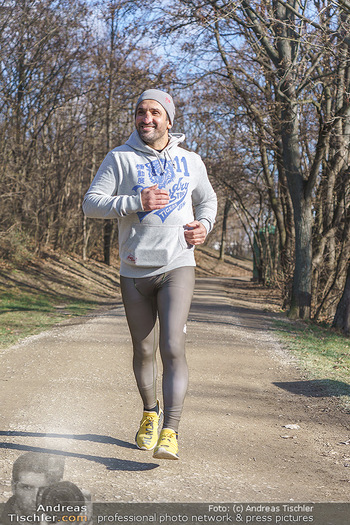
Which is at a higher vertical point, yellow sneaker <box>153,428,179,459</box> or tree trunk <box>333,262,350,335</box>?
tree trunk <box>333,262,350,335</box>

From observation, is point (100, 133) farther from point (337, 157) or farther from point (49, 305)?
point (337, 157)

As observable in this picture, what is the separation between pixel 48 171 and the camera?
23.3 metres

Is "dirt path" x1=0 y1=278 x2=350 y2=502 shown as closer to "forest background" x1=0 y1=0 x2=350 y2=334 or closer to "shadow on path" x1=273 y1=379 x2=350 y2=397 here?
"shadow on path" x1=273 y1=379 x2=350 y2=397

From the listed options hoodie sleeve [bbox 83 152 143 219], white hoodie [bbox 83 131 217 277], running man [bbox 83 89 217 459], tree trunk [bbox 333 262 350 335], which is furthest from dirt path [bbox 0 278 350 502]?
tree trunk [bbox 333 262 350 335]

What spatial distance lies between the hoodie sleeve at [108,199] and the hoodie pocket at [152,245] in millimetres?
172

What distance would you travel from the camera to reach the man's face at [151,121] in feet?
12.8

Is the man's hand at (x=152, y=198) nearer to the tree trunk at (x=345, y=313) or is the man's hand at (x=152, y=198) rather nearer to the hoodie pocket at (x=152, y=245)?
the hoodie pocket at (x=152, y=245)

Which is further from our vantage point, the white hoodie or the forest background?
the forest background

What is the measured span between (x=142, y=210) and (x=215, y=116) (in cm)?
1488

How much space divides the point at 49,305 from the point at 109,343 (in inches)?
322

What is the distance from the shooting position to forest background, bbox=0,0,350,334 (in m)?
13.6

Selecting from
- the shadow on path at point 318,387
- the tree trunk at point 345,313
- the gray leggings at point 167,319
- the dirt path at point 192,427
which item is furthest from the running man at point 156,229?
the tree trunk at point 345,313

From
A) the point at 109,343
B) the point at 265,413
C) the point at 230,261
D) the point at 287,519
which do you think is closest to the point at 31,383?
the point at 265,413

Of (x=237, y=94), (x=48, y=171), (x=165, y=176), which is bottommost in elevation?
(x=165, y=176)
